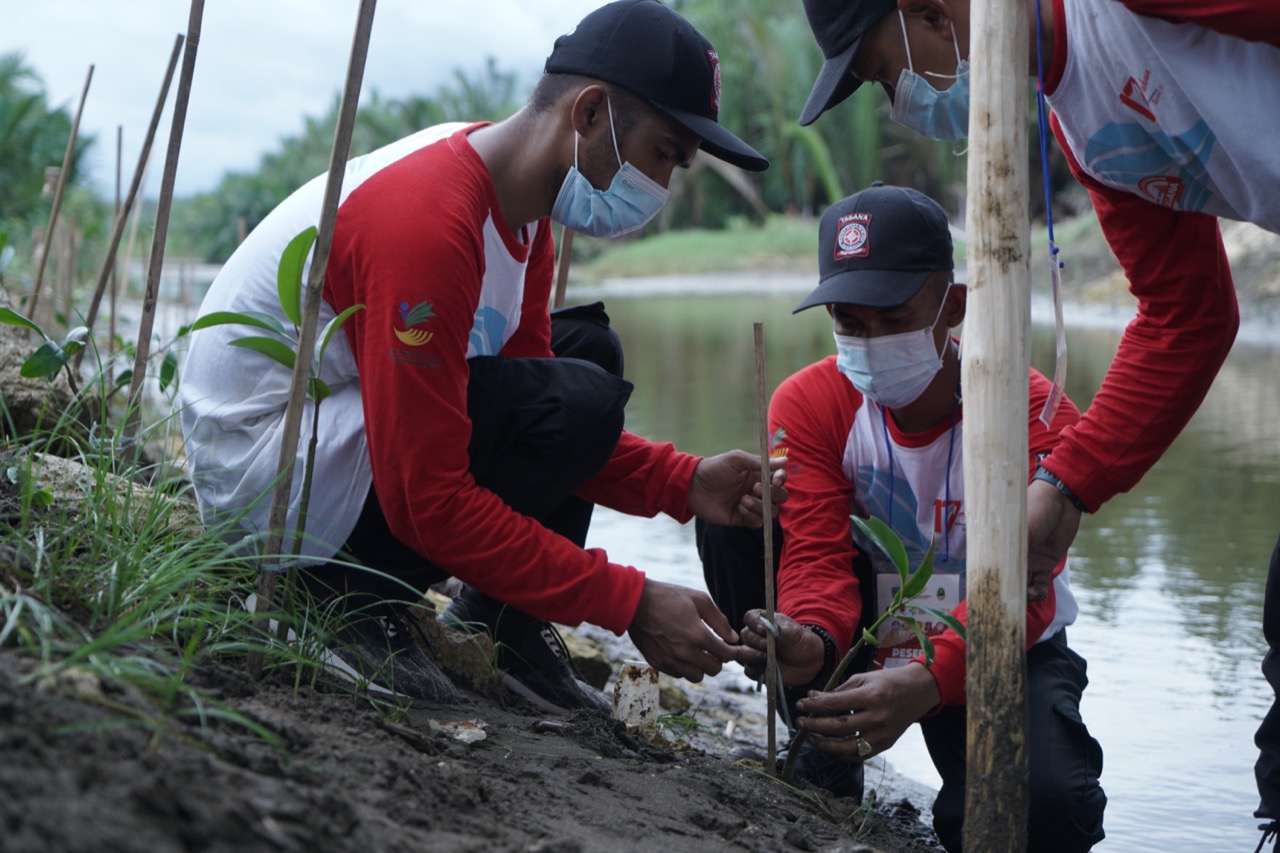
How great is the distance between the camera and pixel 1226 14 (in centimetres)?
180

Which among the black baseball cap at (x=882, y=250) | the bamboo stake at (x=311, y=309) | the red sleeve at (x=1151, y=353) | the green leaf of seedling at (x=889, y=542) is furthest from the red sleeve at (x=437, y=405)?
the red sleeve at (x=1151, y=353)

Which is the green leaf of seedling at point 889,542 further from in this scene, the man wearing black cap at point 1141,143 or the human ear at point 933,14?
the human ear at point 933,14

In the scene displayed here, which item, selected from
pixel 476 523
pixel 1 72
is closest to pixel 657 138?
pixel 476 523

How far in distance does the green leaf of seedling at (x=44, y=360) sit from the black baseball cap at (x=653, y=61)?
106 centimetres

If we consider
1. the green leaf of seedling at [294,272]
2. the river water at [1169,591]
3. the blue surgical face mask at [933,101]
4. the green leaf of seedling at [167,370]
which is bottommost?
the river water at [1169,591]

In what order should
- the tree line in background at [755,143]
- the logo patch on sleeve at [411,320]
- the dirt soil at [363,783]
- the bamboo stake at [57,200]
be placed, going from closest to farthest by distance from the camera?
the dirt soil at [363,783] < the logo patch on sleeve at [411,320] < the bamboo stake at [57,200] < the tree line in background at [755,143]

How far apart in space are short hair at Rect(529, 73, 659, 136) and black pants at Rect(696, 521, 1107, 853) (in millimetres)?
905

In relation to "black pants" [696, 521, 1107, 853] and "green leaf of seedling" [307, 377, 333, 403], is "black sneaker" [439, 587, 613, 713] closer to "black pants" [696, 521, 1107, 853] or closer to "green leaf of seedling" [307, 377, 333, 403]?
"black pants" [696, 521, 1107, 853]

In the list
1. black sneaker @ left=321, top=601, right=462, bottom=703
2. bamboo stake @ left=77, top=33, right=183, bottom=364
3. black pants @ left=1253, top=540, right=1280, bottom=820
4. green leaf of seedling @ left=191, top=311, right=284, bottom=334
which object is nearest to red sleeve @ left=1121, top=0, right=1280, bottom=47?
black pants @ left=1253, top=540, right=1280, bottom=820

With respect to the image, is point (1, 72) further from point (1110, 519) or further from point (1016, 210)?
point (1016, 210)

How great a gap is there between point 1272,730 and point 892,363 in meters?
0.98

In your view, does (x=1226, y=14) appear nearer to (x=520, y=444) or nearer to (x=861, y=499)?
(x=861, y=499)

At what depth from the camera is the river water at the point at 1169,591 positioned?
2.80 m

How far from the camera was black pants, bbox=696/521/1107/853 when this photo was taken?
2.35m
